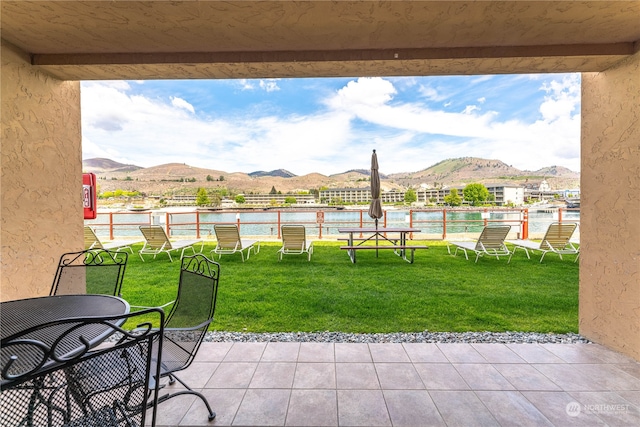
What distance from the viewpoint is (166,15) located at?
2047 mm

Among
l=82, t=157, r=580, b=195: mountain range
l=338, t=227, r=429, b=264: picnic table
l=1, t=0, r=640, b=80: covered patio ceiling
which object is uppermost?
l=82, t=157, r=580, b=195: mountain range

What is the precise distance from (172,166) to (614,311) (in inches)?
1556

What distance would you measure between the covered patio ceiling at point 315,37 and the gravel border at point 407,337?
2.46 metres

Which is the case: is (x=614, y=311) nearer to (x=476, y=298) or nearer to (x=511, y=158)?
(x=476, y=298)

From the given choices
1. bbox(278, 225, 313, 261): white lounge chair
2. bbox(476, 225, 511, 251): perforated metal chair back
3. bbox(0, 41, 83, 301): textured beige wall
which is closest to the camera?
bbox(0, 41, 83, 301): textured beige wall

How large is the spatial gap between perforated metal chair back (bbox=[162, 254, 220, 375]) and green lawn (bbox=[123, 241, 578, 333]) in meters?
1.17

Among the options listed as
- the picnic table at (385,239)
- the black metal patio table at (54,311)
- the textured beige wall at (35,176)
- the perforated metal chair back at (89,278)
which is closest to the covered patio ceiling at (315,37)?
the textured beige wall at (35,176)

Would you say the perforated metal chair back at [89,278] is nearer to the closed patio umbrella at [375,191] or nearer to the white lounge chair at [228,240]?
the white lounge chair at [228,240]

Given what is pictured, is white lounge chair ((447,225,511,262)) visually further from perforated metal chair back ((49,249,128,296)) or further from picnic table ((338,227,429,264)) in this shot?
perforated metal chair back ((49,249,128,296))

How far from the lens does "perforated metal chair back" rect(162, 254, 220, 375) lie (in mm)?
1702

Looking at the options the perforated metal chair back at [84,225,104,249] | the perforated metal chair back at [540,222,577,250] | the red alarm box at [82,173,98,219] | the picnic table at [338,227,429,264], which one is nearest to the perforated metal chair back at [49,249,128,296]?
the red alarm box at [82,173,98,219]

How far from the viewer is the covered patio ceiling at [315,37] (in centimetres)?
198

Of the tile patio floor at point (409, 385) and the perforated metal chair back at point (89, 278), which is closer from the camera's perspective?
the tile patio floor at point (409, 385)

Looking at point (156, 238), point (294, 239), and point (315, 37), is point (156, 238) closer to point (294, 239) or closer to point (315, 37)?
point (294, 239)
